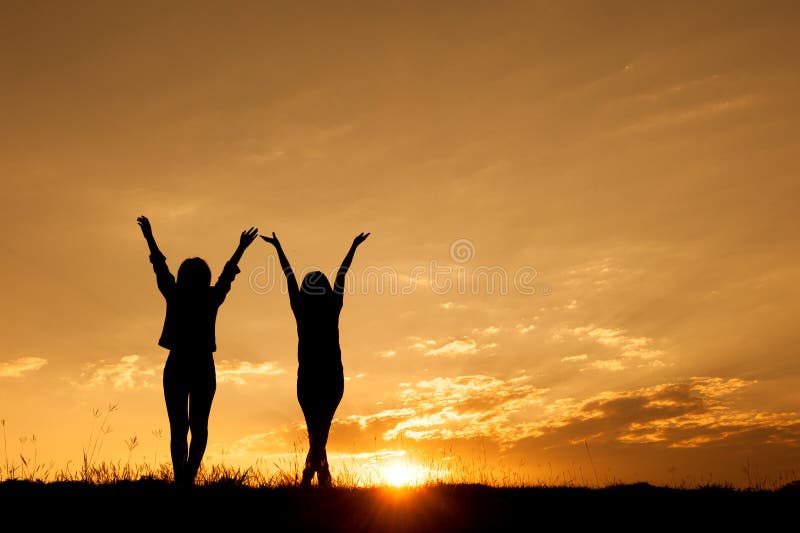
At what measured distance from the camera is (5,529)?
25.4 ft

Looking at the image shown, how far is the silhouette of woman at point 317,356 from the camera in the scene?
34.9ft

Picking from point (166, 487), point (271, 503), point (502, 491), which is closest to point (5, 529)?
point (166, 487)

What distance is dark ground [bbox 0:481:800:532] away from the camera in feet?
26.5

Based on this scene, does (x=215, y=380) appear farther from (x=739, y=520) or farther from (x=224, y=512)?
(x=739, y=520)

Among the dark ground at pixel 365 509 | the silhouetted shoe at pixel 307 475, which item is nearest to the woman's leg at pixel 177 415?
the dark ground at pixel 365 509

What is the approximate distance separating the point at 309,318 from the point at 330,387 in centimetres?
105

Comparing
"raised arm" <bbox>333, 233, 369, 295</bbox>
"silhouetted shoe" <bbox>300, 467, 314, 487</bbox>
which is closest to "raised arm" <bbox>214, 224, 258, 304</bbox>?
"raised arm" <bbox>333, 233, 369, 295</bbox>

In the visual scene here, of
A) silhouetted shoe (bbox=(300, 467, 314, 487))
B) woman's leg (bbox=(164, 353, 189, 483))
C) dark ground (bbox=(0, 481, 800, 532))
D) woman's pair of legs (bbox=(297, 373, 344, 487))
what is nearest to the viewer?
dark ground (bbox=(0, 481, 800, 532))

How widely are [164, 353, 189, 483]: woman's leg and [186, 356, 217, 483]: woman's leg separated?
0.08 m

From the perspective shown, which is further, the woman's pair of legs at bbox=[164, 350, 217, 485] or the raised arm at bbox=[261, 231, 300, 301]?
the raised arm at bbox=[261, 231, 300, 301]

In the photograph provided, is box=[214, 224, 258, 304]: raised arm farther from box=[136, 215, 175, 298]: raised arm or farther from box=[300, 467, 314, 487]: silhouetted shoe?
box=[300, 467, 314, 487]: silhouetted shoe

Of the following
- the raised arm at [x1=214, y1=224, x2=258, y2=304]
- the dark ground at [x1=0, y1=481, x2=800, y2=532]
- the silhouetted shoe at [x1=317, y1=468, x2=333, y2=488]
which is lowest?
the dark ground at [x1=0, y1=481, x2=800, y2=532]

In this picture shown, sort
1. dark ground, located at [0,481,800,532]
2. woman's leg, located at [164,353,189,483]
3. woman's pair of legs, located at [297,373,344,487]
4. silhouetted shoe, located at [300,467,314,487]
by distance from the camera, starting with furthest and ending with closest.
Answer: woman's pair of legs, located at [297,373,344,487] < silhouetted shoe, located at [300,467,314,487] < woman's leg, located at [164,353,189,483] < dark ground, located at [0,481,800,532]

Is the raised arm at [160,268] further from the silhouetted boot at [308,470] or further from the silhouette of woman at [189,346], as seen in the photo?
the silhouetted boot at [308,470]
